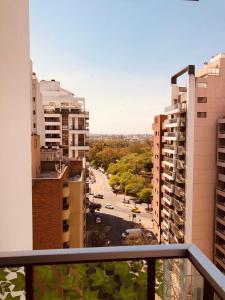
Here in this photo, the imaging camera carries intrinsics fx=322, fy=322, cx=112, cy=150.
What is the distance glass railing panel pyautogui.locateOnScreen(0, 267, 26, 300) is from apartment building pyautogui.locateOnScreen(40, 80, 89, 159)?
1301 inches

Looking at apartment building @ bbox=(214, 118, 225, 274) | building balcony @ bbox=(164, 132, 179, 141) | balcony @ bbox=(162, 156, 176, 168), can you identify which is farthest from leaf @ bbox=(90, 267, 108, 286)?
balcony @ bbox=(162, 156, 176, 168)

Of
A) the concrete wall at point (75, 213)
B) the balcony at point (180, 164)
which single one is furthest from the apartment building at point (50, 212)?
the balcony at point (180, 164)

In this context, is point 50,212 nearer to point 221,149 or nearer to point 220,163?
point 221,149

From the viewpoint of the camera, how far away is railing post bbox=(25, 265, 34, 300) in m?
1.27

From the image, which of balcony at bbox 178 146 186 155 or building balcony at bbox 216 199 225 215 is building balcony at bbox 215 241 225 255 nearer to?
building balcony at bbox 216 199 225 215

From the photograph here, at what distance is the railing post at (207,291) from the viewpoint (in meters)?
1.17

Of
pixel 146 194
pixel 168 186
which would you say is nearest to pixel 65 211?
pixel 168 186

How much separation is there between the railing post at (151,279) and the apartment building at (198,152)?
1961cm

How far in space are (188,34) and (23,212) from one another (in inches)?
1128

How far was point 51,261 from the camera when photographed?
126 cm

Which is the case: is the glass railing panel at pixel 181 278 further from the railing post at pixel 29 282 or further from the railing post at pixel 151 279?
the railing post at pixel 29 282

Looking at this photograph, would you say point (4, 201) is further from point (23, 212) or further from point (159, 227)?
point (159, 227)

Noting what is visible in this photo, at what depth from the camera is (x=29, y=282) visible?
1.29m

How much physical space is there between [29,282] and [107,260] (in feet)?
1.06
